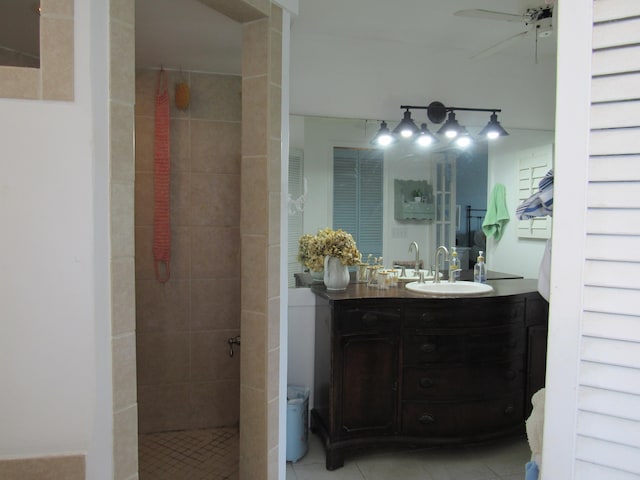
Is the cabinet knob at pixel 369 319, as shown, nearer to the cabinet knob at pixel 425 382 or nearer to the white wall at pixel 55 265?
the cabinet knob at pixel 425 382

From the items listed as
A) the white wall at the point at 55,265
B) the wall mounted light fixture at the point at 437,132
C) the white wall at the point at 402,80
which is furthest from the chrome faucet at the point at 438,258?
the white wall at the point at 55,265

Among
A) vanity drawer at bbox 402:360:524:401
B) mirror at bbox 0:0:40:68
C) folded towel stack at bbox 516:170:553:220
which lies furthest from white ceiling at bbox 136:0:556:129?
vanity drawer at bbox 402:360:524:401

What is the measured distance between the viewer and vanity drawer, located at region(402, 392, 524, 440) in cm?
251

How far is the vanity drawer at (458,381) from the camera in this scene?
98.8 inches

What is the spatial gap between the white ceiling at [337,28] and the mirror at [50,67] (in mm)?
907

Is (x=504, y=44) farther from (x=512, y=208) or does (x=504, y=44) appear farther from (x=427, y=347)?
A: (x=427, y=347)

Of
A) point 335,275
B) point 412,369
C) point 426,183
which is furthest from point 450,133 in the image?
point 412,369

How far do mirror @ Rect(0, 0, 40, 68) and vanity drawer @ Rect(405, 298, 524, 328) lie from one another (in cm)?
237

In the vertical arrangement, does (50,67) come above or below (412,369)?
above

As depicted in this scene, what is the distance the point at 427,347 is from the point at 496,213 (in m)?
1.30

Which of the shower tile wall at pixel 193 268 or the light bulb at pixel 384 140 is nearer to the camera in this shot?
the shower tile wall at pixel 193 268

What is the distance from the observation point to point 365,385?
8.15 feet

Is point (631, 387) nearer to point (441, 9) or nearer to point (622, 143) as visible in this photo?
point (622, 143)

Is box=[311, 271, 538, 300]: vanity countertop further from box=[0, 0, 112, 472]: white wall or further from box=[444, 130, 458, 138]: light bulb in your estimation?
box=[0, 0, 112, 472]: white wall
